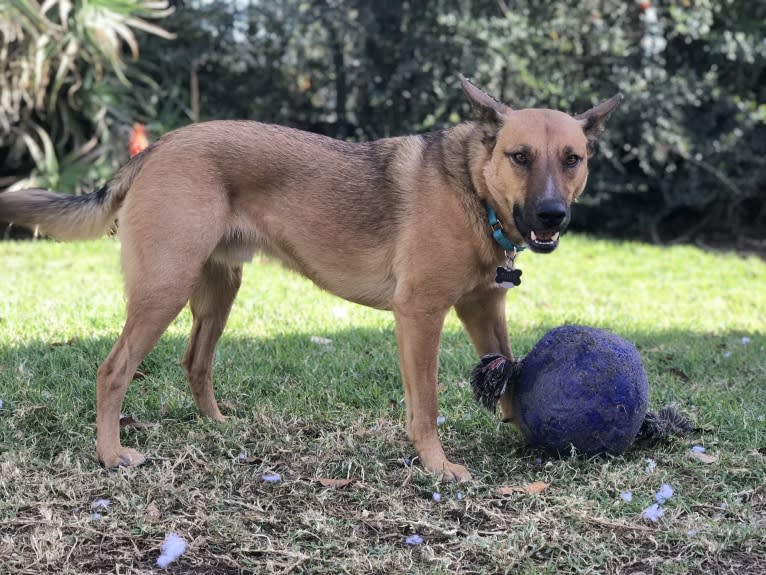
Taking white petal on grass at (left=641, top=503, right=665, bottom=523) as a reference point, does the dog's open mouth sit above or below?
above

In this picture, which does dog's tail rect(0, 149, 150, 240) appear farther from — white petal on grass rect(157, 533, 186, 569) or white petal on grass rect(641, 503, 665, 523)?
white petal on grass rect(641, 503, 665, 523)

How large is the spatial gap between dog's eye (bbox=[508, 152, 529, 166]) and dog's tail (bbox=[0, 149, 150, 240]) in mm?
1713

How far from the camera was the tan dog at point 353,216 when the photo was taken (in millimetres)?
3713

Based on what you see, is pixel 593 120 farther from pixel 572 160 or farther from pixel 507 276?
pixel 507 276

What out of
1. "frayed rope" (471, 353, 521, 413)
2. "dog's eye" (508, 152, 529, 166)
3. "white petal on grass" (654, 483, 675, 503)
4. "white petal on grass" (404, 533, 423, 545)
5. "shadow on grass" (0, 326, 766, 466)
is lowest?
"shadow on grass" (0, 326, 766, 466)

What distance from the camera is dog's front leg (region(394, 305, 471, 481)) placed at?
12.4ft

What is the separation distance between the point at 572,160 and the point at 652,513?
1.51 meters

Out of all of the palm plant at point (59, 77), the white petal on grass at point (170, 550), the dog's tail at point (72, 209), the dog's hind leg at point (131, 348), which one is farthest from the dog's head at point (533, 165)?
the palm plant at point (59, 77)

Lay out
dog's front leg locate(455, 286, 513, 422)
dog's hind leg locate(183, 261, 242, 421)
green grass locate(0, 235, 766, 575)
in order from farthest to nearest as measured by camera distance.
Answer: dog's hind leg locate(183, 261, 242, 421) → dog's front leg locate(455, 286, 513, 422) → green grass locate(0, 235, 766, 575)

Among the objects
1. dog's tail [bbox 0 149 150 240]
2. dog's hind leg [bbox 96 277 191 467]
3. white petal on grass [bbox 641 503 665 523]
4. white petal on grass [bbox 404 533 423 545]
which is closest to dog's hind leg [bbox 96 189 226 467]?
dog's hind leg [bbox 96 277 191 467]

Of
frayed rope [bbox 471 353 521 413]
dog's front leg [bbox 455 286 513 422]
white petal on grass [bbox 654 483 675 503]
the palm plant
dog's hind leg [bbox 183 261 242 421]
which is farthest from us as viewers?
the palm plant

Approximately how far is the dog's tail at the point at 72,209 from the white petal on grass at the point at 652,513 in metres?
2.68

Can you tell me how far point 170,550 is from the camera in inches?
116

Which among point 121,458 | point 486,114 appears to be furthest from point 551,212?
point 121,458
